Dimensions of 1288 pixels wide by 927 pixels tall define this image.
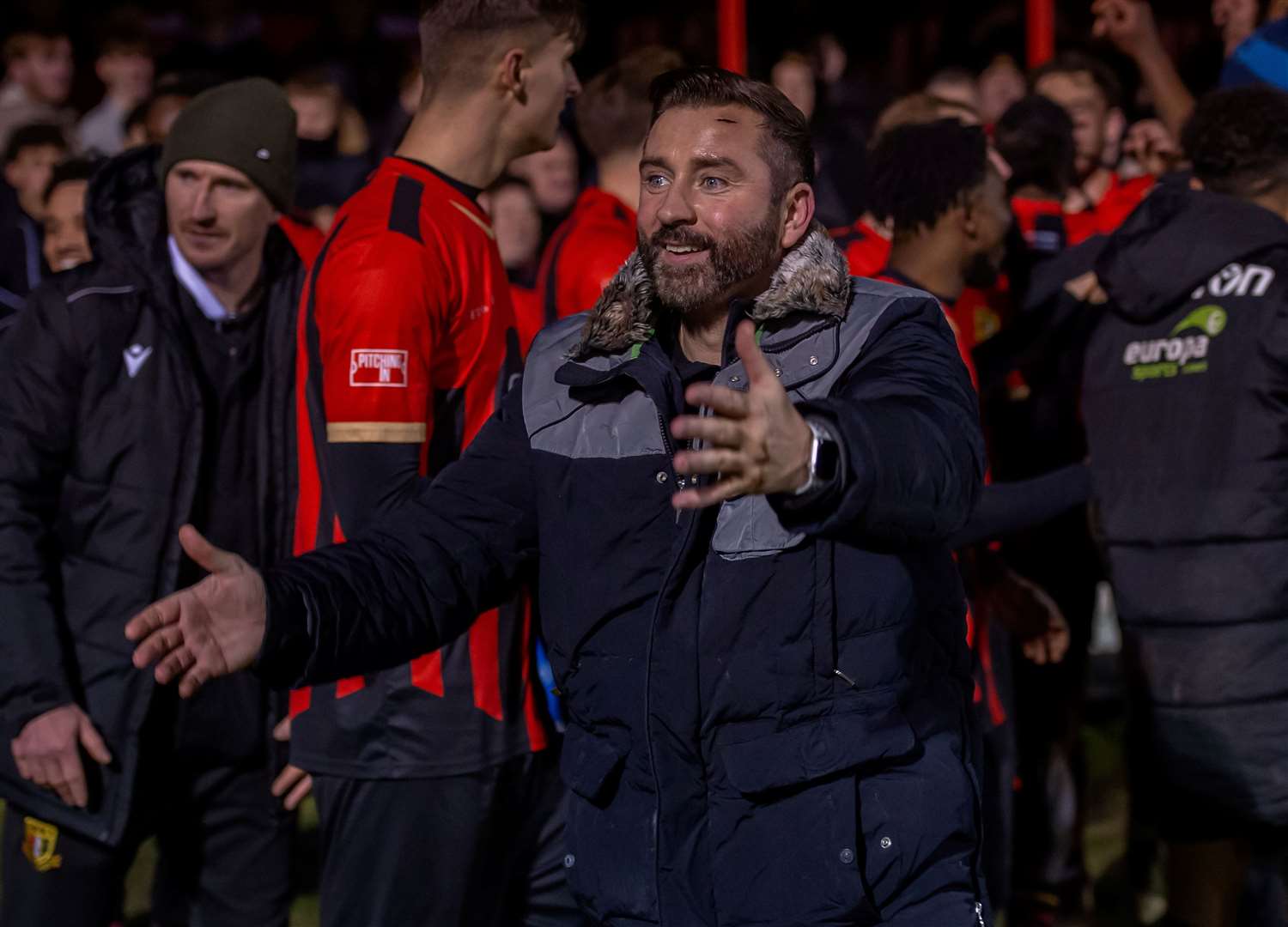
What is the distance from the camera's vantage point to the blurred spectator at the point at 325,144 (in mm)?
7586

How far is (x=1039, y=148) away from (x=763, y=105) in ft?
10.4

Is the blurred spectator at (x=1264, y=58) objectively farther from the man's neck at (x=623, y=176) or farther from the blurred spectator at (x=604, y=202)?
the man's neck at (x=623, y=176)

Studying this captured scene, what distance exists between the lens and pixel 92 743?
367 cm

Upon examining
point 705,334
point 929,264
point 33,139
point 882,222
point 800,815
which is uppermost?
point 33,139

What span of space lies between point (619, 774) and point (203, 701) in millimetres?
1638

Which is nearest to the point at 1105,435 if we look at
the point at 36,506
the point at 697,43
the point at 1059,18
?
the point at 36,506

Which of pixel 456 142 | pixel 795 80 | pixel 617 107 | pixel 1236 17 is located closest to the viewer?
pixel 456 142

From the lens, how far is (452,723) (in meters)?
3.32

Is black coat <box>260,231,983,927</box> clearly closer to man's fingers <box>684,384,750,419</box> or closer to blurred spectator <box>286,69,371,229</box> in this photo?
man's fingers <box>684,384,750,419</box>

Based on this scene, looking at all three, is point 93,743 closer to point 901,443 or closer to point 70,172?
point 901,443

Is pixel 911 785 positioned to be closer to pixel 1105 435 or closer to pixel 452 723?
pixel 452 723

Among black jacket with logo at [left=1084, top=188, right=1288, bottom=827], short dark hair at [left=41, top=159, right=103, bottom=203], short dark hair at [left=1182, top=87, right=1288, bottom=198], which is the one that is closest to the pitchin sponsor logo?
black jacket with logo at [left=1084, top=188, right=1288, bottom=827]

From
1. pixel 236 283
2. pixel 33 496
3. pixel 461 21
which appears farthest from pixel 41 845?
pixel 461 21

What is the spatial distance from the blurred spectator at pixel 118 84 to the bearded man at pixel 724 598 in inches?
290
